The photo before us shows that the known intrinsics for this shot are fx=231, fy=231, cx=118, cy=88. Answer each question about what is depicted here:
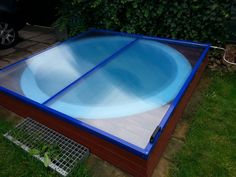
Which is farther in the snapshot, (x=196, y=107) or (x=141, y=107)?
(x=196, y=107)

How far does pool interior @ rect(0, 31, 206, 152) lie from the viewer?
9.82 feet

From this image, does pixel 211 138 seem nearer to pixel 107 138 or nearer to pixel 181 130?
pixel 181 130

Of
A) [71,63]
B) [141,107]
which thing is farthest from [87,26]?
[141,107]

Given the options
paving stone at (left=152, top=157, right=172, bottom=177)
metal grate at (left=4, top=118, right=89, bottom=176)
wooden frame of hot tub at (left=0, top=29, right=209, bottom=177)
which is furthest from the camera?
metal grate at (left=4, top=118, right=89, bottom=176)

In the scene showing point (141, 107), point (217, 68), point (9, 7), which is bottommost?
point (217, 68)

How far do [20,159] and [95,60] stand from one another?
218 cm

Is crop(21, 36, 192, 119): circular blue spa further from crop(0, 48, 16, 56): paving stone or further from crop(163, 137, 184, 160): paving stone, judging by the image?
crop(0, 48, 16, 56): paving stone

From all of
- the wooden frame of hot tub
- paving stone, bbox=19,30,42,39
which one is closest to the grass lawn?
the wooden frame of hot tub

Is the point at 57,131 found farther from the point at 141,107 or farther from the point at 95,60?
the point at 95,60

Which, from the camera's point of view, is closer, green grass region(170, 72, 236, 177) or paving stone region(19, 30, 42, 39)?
green grass region(170, 72, 236, 177)

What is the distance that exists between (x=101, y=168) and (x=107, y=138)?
58 centimetres

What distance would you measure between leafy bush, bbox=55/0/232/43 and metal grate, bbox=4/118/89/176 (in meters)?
3.22

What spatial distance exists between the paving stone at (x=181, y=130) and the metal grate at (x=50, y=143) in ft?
4.51

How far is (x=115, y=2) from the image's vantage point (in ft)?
18.0
